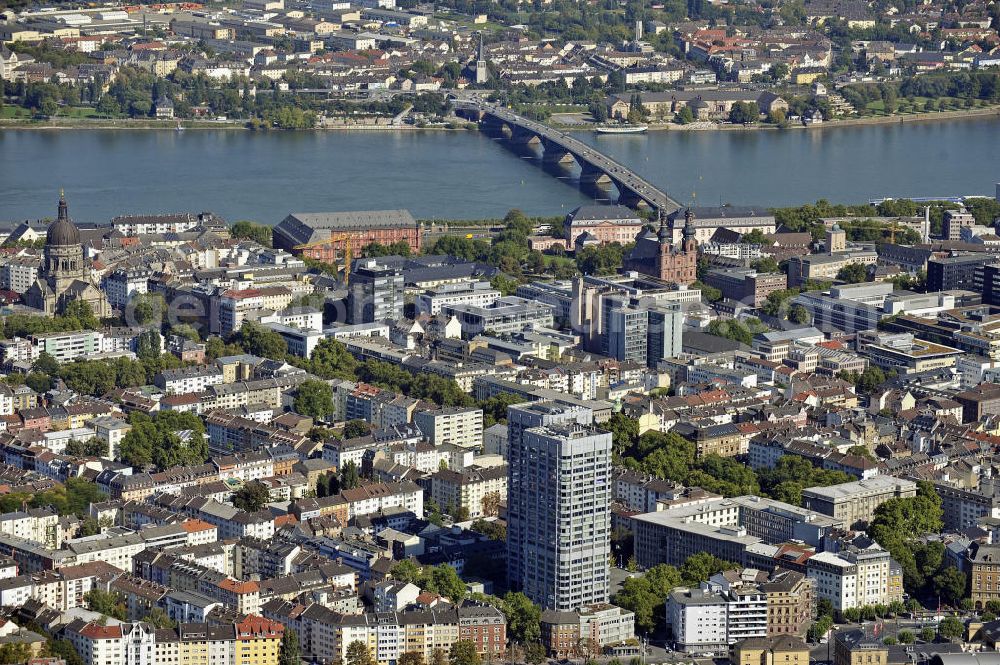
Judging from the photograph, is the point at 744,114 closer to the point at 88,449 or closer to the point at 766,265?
the point at 766,265

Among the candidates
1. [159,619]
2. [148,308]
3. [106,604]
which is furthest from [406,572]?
[148,308]

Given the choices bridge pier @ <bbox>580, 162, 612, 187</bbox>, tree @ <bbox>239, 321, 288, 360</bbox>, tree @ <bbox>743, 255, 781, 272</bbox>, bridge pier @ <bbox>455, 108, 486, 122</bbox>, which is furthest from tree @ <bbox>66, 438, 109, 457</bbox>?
bridge pier @ <bbox>455, 108, 486, 122</bbox>

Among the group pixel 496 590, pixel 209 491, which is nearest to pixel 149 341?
pixel 209 491

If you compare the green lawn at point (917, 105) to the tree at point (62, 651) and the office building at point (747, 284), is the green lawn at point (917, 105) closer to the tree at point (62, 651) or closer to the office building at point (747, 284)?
the office building at point (747, 284)

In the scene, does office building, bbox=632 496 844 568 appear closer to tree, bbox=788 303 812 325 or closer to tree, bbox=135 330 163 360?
tree, bbox=135 330 163 360

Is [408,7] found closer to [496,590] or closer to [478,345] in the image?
[478,345]

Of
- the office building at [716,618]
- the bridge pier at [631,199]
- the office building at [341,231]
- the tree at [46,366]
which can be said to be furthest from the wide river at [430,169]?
the office building at [716,618]
